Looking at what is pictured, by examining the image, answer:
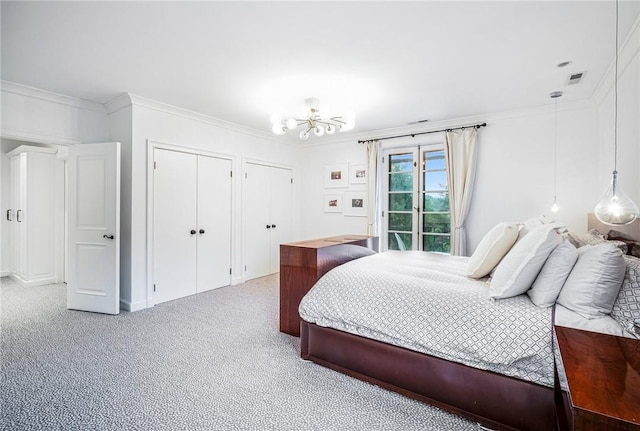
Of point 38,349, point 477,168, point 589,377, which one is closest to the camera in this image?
point 589,377

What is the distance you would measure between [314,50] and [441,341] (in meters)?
2.35

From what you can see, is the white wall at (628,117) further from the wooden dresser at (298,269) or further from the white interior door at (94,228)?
the white interior door at (94,228)

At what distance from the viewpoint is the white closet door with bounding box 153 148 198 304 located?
3.83m

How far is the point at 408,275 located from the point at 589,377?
1.35 m

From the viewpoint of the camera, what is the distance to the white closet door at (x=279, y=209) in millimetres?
5488

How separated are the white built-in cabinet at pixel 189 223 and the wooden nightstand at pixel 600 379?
13.2ft

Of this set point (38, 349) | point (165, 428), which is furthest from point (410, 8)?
point (38, 349)

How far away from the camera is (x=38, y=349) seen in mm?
2590

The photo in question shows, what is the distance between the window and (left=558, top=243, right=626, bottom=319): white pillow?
2.96m

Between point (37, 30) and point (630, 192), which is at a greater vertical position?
point (37, 30)

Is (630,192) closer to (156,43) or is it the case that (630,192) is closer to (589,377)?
(589,377)

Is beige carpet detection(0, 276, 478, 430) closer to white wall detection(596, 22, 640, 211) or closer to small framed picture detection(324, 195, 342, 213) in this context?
white wall detection(596, 22, 640, 211)

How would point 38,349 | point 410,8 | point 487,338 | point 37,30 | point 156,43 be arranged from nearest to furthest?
point 487,338 → point 410,8 → point 37,30 → point 156,43 → point 38,349

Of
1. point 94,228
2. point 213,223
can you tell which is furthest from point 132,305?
point 213,223
